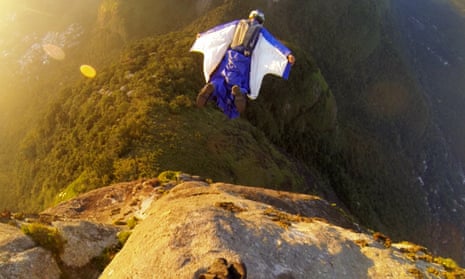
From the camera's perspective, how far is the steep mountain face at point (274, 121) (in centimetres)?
2656

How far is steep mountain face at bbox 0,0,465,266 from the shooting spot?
2656cm

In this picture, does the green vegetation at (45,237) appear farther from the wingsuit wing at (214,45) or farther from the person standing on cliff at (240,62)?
the wingsuit wing at (214,45)

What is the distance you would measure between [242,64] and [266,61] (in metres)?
1.14

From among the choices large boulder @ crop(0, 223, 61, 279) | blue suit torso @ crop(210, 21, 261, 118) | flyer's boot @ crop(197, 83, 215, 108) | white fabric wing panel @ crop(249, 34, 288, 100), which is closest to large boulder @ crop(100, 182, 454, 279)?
large boulder @ crop(0, 223, 61, 279)

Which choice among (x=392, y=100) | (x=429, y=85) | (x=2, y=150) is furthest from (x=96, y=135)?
(x=429, y=85)

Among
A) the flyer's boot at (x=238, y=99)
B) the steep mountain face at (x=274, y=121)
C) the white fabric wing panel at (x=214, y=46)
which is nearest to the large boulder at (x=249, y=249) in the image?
the flyer's boot at (x=238, y=99)

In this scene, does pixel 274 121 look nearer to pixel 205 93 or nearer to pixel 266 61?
pixel 266 61

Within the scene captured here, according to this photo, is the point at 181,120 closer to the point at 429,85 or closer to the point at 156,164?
the point at 156,164

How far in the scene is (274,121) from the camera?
40656mm

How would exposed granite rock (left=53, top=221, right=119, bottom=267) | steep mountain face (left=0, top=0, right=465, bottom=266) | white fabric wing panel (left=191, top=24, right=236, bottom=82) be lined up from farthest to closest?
steep mountain face (left=0, top=0, right=465, bottom=266) → white fabric wing panel (left=191, top=24, right=236, bottom=82) → exposed granite rock (left=53, top=221, right=119, bottom=267)

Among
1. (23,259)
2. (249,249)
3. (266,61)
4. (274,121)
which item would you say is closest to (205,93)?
(266,61)

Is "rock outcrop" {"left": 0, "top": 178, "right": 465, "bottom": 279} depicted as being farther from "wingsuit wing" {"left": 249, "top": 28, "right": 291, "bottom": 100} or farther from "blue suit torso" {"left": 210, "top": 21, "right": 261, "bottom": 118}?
"wingsuit wing" {"left": 249, "top": 28, "right": 291, "bottom": 100}

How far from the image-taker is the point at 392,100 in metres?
94.1

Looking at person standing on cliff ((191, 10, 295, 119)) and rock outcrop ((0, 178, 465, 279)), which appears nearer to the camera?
rock outcrop ((0, 178, 465, 279))
